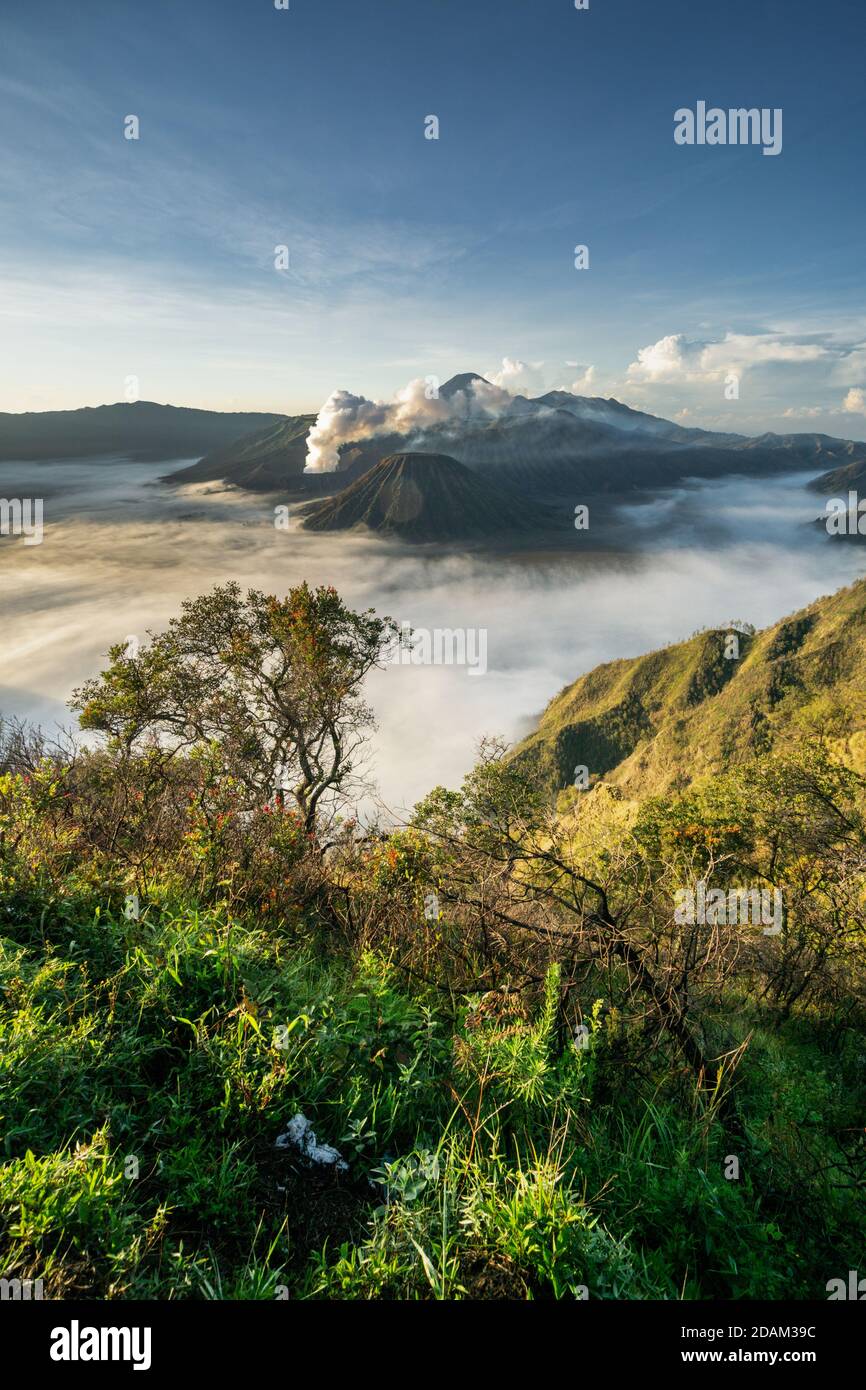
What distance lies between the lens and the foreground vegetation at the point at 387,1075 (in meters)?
2.62

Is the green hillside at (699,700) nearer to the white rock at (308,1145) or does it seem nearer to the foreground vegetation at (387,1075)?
the foreground vegetation at (387,1075)

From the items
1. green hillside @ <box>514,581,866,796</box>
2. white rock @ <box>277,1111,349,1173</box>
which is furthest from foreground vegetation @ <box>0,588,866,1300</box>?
green hillside @ <box>514,581,866,796</box>

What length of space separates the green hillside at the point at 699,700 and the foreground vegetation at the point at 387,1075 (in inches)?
1795

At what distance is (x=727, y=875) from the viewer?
39.9 feet

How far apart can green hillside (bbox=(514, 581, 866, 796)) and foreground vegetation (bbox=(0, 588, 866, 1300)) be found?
150ft

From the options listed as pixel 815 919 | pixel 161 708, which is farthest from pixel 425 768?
pixel 815 919

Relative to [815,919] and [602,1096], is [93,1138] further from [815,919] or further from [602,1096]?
[815,919]

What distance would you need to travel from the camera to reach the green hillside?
58.7m

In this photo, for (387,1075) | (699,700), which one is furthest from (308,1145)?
(699,700)

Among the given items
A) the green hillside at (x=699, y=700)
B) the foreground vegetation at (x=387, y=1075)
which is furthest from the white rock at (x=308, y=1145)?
the green hillside at (x=699, y=700)

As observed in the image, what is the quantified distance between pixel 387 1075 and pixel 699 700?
3211 inches

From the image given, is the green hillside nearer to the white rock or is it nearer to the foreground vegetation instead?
the foreground vegetation

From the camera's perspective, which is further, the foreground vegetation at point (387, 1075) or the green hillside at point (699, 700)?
the green hillside at point (699, 700)

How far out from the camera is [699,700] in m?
78.4
